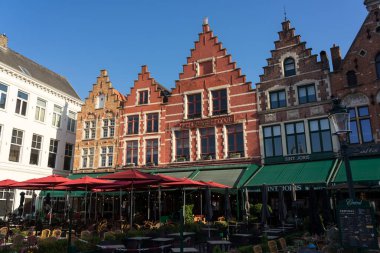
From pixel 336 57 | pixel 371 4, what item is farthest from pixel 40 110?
pixel 371 4

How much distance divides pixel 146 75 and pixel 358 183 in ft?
58.5

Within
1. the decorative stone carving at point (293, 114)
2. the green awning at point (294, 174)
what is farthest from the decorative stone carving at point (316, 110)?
the green awning at point (294, 174)

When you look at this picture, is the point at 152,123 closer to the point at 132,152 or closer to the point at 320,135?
the point at 132,152

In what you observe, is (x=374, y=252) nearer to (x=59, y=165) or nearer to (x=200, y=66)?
(x=200, y=66)

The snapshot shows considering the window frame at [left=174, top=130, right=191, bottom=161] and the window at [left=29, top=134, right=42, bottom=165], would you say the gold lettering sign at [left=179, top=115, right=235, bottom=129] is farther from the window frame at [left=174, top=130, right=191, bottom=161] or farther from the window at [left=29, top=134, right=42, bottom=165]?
the window at [left=29, top=134, right=42, bottom=165]

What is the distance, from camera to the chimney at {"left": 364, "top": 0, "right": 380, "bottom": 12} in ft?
64.1

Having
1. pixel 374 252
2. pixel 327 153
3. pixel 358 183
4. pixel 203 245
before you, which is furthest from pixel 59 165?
pixel 374 252

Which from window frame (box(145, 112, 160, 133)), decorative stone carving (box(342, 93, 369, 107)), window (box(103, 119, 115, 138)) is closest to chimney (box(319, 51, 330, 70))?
decorative stone carving (box(342, 93, 369, 107))

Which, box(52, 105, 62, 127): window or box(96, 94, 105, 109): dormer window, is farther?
box(52, 105, 62, 127): window

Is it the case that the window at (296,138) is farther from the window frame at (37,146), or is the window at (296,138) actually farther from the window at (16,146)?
the window at (16,146)

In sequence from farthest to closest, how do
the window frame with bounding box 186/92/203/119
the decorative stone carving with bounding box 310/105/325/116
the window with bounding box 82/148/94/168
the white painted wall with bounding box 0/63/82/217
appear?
the window with bounding box 82/148/94/168, the white painted wall with bounding box 0/63/82/217, the window frame with bounding box 186/92/203/119, the decorative stone carving with bounding box 310/105/325/116

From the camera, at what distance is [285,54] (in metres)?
21.7

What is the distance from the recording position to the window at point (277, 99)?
842 inches

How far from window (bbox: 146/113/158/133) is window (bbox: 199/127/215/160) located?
4212mm
